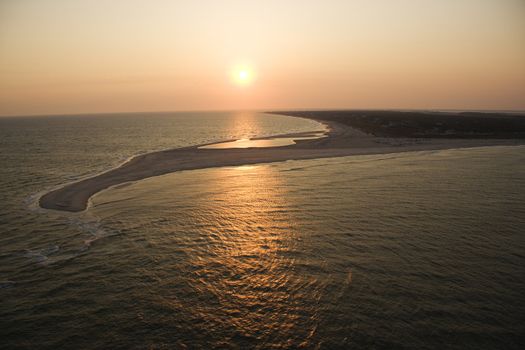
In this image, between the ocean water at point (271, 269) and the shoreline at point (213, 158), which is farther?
the shoreline at point (213, 158)

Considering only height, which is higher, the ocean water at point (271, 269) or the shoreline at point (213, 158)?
the shoreline at point (213, 158)

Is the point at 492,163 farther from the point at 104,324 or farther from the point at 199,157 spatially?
the point at 104,324

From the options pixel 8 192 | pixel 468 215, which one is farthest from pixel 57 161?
pixel 468 215

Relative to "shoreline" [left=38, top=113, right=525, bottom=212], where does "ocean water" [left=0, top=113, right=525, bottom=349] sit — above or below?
below

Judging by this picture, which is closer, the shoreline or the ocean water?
the ocean water

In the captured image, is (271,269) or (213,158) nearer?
(271,269)
